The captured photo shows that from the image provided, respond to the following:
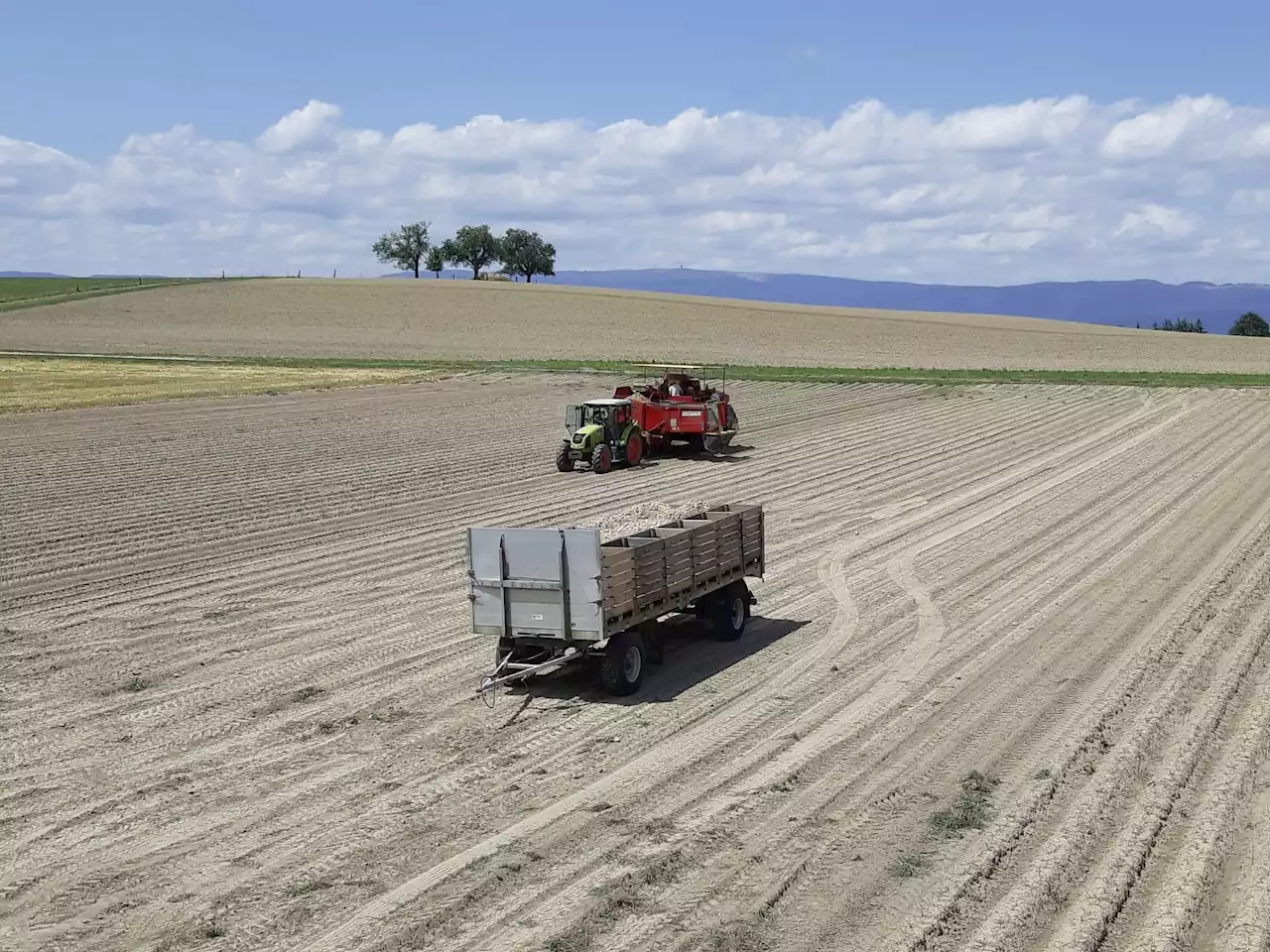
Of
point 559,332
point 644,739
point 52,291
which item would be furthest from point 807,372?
point 52,291

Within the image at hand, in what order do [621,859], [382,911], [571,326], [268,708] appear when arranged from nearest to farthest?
[382,911] < [621,859] < [268,708] < [571,326]

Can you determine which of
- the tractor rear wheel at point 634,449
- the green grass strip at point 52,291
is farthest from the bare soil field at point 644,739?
the green grass strip at point 52,291

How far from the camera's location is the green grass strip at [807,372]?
1934 inches

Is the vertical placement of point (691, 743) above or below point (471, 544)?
below

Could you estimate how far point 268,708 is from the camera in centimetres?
1308

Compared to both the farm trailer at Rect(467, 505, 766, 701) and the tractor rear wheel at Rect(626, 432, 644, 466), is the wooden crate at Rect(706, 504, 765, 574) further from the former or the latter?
the tractor rear wheel at Rect(626, 432, 644, 466)

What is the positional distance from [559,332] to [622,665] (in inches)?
2543

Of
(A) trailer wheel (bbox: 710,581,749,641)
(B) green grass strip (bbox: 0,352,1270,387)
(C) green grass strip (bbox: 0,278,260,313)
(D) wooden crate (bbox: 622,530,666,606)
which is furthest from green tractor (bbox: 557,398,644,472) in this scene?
(C) green grass strip (bbox: 0,278,260,313)

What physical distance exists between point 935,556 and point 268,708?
1050cm

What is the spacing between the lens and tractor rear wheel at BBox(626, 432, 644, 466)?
29.7 metres

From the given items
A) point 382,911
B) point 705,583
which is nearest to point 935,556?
point 705,583

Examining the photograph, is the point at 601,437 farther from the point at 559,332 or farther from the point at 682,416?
the point at 559,332

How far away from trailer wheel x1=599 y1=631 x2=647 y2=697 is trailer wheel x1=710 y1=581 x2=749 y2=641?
1957mm

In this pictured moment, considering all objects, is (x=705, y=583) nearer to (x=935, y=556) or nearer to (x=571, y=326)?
(x=935, y=556)
